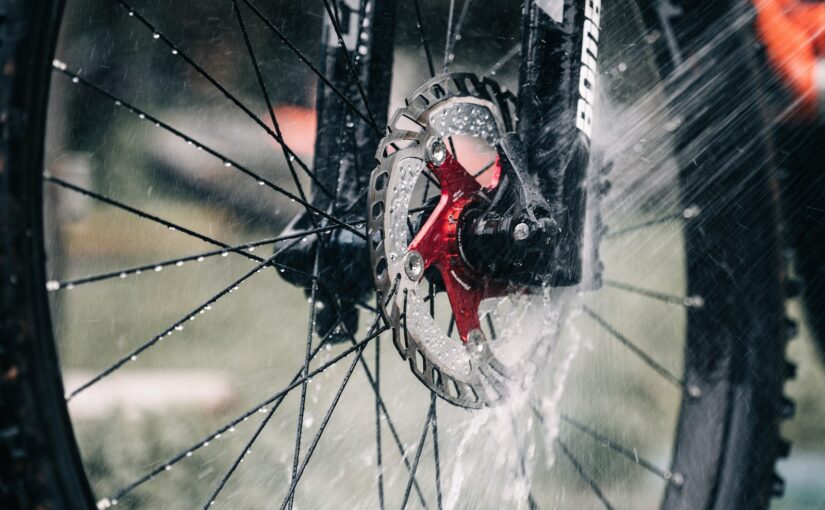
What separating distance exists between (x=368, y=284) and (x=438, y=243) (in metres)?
0.14

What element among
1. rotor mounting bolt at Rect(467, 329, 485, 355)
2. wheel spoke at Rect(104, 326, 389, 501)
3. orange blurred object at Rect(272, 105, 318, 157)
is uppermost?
orange blurred object at Rect(272, 105, 318, 157)

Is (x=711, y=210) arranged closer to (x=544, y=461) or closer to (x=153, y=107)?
(x=544, y=461)

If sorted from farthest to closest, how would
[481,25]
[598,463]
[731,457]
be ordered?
[481,25] < [598,463] < [731,457]

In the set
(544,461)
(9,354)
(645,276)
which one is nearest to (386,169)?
(9,354)

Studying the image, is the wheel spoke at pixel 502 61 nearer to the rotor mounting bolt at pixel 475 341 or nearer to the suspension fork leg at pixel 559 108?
the suspension fork leg at pixel 559 108

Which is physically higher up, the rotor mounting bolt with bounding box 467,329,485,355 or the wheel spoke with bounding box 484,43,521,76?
the wheel spoke with bounding box 484,43,521,76

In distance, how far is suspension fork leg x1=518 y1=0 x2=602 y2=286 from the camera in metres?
0.85

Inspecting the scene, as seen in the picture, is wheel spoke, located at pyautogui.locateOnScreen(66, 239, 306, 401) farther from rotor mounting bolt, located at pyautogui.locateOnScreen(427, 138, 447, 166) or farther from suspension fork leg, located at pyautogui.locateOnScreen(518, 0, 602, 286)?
suspension fork leg, located at pyautogui.locateOnScreen(518, 0, 602, 286)

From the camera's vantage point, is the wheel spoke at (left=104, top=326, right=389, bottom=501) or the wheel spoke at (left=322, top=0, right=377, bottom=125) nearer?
the wheel spoke at (left=104, top=326, right=389, bottom=501)

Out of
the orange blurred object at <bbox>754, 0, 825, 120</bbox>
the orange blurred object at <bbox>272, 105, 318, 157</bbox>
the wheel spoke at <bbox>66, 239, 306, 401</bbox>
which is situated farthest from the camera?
the orange blurred object at <bbox>272, 105, 318, 157</bbox>

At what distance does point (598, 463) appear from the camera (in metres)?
2.02

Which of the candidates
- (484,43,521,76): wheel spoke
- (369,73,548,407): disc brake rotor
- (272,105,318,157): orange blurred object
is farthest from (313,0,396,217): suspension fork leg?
(272,105,318,157): orange blurred object

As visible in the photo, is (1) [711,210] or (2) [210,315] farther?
(2) [210,315]

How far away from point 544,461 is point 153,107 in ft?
4.60
